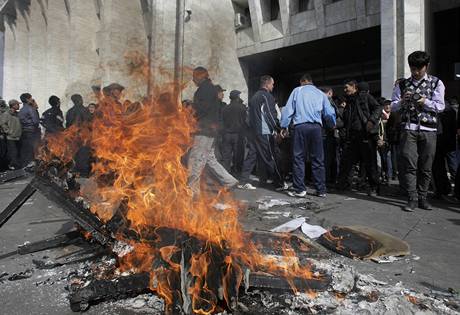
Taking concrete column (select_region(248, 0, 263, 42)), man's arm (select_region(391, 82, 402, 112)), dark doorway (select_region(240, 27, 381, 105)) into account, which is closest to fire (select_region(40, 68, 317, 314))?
man's arm (select_region(391, 82, 402, 112))

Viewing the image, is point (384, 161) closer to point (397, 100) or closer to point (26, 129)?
point (397, 100)

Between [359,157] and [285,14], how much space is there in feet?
33.7

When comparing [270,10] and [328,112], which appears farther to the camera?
[270,10]

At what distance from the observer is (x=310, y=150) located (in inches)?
253

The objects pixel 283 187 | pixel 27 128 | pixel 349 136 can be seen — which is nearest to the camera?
pixel 349 136

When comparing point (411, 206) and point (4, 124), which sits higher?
point (4, 124)

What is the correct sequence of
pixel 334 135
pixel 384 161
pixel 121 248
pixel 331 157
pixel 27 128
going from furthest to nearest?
1. pixel 27 128
2. pixel 384 161
3. pixel 331 157
4. pixel 334 135
5. pixel 121 248

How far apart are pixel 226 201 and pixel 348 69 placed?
46.9 feet

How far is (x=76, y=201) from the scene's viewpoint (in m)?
3.11

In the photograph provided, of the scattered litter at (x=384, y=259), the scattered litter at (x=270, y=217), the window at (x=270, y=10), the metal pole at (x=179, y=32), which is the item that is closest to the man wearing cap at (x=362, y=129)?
the scattered litter at (x=270, y=217)

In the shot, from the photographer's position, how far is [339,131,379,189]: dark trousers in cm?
668

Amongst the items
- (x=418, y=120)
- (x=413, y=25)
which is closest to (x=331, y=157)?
(x=418, y=120)

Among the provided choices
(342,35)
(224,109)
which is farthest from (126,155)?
(342,35)

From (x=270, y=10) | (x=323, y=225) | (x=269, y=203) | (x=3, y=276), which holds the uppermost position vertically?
(x=270, y=10)
